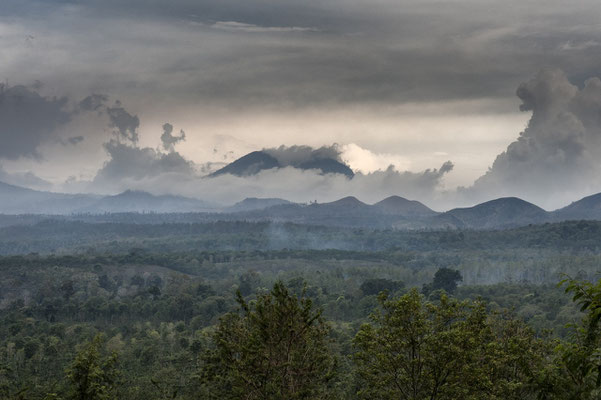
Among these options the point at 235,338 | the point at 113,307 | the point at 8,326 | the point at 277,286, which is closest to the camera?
the point at 277,286

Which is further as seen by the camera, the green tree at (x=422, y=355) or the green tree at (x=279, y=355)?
the green tree at (x=279, y=355)

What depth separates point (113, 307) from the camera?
19938 centimetres

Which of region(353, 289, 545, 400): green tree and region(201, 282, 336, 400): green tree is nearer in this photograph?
region(353, 289, 545, 400): green tree

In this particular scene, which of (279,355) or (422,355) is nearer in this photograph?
(422,355)

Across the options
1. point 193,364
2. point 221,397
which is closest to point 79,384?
point 221,397

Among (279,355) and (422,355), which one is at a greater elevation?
(422,355)

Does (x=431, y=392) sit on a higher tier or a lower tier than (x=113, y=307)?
higher

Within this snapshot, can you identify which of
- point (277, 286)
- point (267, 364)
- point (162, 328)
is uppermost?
point (277, 286)

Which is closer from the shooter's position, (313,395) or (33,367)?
(313,395)

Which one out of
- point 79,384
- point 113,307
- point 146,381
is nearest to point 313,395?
point 79,384

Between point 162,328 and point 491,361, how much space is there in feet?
475

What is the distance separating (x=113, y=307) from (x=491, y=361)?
179 metres

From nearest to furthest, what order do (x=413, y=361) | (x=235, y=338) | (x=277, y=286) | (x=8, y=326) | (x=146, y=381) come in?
(x=413, y=361)
(x=277, y=286)
(x=235, y=338)
(x=146, y=381)
(x=8, y=326)

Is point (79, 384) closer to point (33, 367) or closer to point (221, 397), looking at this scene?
point (221, 397)
